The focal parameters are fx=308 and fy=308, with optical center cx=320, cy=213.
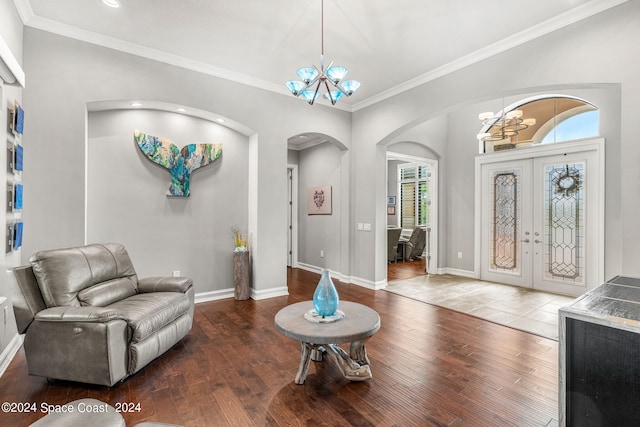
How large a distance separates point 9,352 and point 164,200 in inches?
83.7

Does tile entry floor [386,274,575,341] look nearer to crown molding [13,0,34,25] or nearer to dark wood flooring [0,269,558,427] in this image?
dark wood flooring [0,269,558,427]

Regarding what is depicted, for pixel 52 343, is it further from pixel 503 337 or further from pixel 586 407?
pixel 503 337

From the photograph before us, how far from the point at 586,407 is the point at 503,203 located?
4928mm

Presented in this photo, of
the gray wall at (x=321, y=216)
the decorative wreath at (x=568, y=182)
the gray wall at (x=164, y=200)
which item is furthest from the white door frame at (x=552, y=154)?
the gray wall at (x=164, y=200)

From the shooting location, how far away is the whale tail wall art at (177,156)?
13.1ft

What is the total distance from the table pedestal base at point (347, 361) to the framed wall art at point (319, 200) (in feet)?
12.9

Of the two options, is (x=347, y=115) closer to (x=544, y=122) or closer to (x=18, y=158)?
(x=544, y=122)

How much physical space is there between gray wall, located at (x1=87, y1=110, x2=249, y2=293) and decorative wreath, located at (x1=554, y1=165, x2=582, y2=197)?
5.03m

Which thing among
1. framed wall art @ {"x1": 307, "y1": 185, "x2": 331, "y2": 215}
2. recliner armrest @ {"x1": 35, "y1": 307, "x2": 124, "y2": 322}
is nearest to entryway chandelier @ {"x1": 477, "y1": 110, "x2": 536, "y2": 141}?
framed wall art @ {"x1": 307, "y1": 185, "x2": 331, "y2": 215}

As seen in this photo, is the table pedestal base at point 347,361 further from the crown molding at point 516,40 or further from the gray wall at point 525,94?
the crown molding at point 516,40

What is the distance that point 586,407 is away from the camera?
146 cm

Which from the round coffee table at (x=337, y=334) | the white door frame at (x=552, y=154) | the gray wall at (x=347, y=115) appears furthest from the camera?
the white door frame at (x=552, y=154)

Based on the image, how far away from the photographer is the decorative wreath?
4.78 metres

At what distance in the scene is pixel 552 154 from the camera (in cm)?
503
